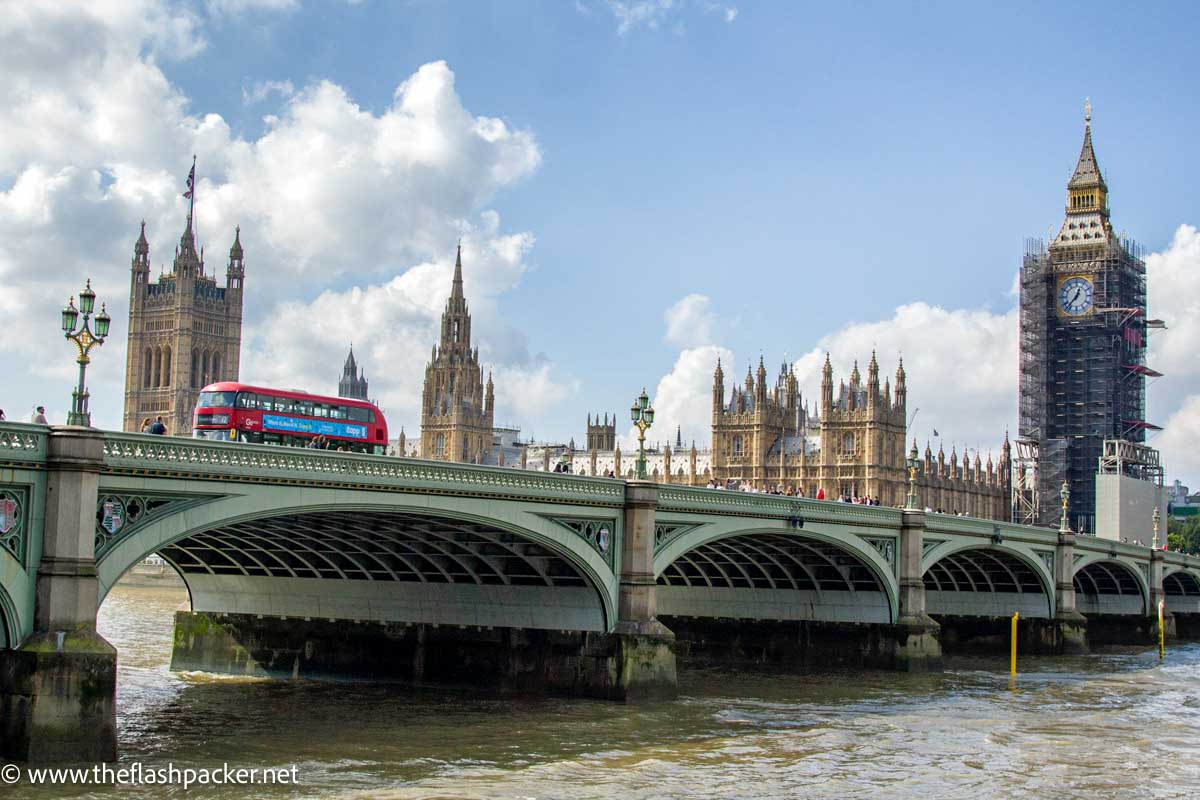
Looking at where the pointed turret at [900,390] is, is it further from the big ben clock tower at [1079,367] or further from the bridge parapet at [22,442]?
the bridge parapet at [22,442]

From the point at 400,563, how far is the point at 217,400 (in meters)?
6.78

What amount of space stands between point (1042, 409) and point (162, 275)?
107 metres

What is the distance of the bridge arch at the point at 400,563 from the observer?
30750 millimetres

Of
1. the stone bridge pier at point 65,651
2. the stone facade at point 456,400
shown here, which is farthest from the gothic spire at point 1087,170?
the stone bridge pier at point 65,651

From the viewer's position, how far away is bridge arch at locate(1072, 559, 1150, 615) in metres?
72.4

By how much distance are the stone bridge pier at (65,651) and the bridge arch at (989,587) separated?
41.7 metres

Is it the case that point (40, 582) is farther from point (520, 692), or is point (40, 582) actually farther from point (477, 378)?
point (477, 378)

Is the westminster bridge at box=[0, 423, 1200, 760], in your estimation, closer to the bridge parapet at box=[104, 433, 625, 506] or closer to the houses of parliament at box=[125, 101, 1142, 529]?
the bridge parapet at box=[104, 433, 625, 506]

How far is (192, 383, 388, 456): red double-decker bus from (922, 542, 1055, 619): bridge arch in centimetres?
2647

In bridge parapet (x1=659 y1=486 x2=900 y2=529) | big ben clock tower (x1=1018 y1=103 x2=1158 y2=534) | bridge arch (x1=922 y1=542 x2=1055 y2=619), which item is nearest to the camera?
bridge parapet (x1=659 y1=486 x2=900 y2=529)

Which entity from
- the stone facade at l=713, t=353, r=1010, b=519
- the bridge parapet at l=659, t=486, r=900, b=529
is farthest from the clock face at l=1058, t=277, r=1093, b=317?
the bridge parapet at l=659, t=486, r=900, b=529

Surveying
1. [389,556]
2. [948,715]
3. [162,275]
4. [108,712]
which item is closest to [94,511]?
[108,712]

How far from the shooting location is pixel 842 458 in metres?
120

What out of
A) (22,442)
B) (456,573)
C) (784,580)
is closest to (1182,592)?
(784,580)
